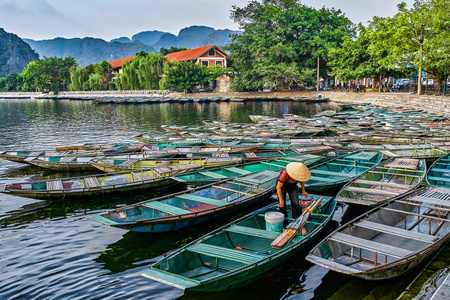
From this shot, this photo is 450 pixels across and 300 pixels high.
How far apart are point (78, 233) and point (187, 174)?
13.2 feet

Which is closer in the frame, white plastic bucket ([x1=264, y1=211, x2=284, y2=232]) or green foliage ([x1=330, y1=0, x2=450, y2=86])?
white plastic bucket ([x1=264, y1=211, x2=284, y2=232])

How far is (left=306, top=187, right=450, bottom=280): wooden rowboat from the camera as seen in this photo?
6.41 metres

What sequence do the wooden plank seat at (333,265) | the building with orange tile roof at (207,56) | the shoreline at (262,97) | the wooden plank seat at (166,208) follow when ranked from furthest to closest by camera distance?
1. the building with orange tile roof at (207,56)
2. the shoreline at (262,97)
3. the wooden plank seat at (166,208)
4. the wooden plank seat at (333,265)

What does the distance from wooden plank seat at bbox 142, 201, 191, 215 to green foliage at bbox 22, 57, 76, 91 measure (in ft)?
319

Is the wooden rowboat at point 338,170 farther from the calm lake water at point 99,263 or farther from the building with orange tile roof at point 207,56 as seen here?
the building with orange tile roof at point 207,56

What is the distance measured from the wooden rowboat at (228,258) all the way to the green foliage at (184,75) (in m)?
61.3

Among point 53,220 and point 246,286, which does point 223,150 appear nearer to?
point 53,220

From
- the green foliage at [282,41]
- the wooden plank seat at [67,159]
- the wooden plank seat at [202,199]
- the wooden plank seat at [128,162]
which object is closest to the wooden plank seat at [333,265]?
A: the wooden plank seat at [202,199]

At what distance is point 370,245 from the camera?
266 inches

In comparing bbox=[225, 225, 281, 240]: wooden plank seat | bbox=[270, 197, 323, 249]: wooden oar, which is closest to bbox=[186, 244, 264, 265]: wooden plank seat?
bbox=[270, 197, 323, 249]: wooden oar

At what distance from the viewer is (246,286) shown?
7156 mm

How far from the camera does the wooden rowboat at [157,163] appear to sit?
13703 millimetres

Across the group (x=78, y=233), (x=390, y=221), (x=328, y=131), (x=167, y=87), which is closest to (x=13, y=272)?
(x=78, y=233)

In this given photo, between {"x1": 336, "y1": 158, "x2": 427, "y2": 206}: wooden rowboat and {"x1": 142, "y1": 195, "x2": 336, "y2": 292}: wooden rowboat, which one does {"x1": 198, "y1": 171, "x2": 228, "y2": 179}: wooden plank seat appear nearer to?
{"x1": 142, "y1": 195, "x2": 336, "y2": 292}: wooden rowboat
